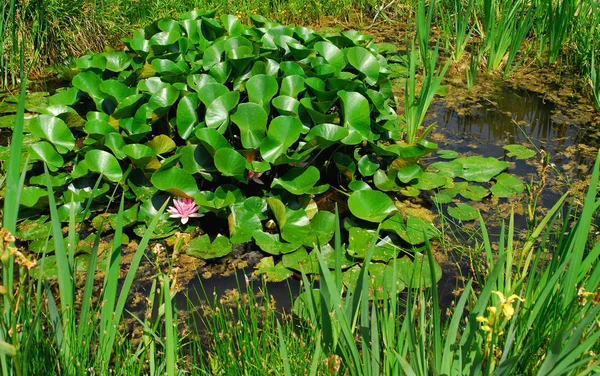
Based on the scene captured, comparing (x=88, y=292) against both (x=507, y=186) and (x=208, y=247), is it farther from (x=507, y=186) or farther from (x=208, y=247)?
(x=507, y=186)

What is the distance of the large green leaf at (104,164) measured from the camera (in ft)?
8.64

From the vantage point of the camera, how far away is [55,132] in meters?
2.84

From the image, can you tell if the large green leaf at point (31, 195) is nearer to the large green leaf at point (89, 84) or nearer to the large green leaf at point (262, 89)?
the large green leaf at point (89, 84)

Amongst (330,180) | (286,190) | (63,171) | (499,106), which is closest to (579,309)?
(286,190)

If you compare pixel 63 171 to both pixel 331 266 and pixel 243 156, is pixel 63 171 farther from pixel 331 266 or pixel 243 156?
pixel 331 266

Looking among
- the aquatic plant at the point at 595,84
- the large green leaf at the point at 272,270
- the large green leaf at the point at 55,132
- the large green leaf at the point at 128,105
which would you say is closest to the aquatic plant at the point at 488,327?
the large green leaf at the point at 272,270

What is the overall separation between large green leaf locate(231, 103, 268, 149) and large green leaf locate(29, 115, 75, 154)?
0.84 meters

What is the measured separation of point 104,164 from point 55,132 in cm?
38

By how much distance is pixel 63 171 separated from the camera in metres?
2.96

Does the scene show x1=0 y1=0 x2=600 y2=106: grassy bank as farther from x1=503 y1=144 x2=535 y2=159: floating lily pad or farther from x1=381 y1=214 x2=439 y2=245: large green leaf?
x1=381 y1=214 x2=439 y2=245: large green leaf

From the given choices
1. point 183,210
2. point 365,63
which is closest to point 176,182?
point 183,210

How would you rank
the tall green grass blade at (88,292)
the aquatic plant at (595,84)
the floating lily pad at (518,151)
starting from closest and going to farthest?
the tall green grass blade at (88,292), the floating lily pad at (518,151), the aquatic plant at (595,84)

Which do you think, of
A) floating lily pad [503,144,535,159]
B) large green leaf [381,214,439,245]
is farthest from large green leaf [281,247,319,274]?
floating lily pad [503,144,535,159]

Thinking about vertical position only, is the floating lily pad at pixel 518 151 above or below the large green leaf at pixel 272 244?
below
